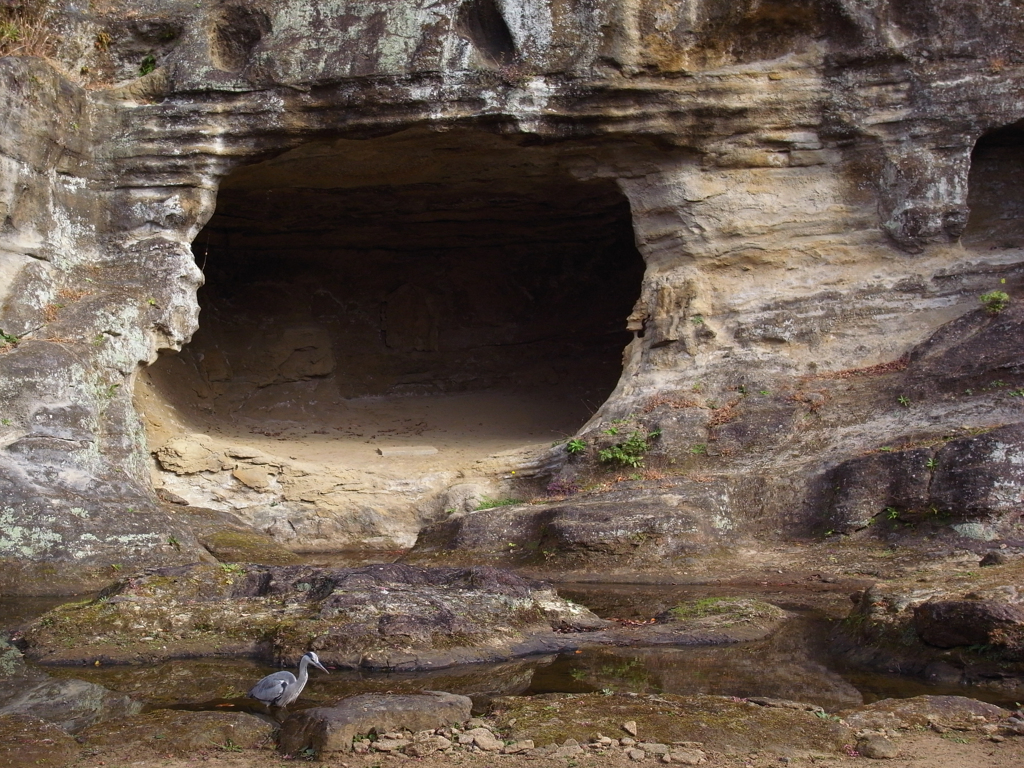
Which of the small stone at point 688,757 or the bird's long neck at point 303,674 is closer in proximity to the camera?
the small stone at point 688,757

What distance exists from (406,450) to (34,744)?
940 centimetres

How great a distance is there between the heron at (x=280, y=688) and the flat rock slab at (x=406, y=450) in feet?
27.6

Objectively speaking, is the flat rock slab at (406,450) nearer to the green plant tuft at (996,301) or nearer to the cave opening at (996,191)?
the green plant tuft at (996,301)

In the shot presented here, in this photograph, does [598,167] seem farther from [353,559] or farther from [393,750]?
[393,750]

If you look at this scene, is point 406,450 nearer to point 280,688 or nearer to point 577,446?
point 577,446

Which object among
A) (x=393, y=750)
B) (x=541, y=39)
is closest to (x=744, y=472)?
(x=541, y=39)

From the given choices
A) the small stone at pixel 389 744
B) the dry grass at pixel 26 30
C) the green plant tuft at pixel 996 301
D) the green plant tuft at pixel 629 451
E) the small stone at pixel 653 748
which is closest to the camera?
the small stone at pixel 653 748

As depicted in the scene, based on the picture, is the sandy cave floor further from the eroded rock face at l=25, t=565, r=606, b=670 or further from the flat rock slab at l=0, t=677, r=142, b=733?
the flat rock slab at l=0, t=677, r=142, b=733

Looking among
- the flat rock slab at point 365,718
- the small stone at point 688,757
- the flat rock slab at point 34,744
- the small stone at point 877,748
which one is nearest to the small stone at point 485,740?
the flat rock slab at point 365,718

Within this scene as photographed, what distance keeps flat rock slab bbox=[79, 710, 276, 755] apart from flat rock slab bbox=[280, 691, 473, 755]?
168mm

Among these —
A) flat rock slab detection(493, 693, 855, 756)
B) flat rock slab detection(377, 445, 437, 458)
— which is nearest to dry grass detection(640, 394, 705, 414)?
flat rock slab detection(377, 445, 437, 458)

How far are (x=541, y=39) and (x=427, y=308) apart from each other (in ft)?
20.0

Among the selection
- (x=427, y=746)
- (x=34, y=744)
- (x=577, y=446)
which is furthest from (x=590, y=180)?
(x=34, y=744)

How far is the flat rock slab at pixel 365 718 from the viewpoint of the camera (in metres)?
4.76
